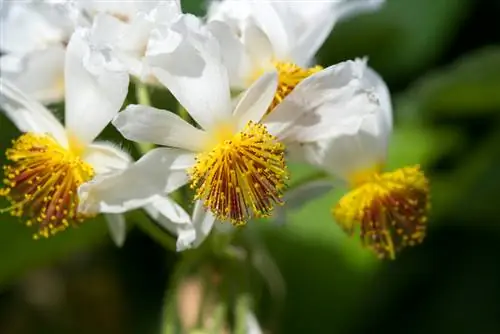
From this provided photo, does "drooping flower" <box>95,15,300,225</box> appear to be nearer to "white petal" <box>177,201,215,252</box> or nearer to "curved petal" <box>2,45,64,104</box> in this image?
"white petal" <box>177,201,215,252</box>

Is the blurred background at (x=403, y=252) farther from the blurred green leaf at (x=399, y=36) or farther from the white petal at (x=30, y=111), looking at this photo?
the white petal at (x=30, y=111)

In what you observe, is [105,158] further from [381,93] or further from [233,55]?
[381,93]

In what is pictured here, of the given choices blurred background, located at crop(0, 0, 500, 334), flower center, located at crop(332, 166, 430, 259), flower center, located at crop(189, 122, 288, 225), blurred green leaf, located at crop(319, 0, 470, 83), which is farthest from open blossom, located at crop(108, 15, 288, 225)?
blurred green leaf, located at crop(319, 0, 470, 83)

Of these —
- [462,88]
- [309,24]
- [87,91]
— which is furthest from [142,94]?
[462,88]

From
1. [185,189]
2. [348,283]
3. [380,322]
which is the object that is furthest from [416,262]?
[185,189]

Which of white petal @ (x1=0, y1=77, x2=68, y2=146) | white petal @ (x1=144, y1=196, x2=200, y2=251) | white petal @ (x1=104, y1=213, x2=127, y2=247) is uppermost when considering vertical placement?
white petal @ (x1=0, y1=77, x2=68, y2=146)

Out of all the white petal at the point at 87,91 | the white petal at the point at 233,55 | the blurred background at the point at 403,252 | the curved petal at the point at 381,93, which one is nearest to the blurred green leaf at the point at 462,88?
the blurred background at the point at 403,252

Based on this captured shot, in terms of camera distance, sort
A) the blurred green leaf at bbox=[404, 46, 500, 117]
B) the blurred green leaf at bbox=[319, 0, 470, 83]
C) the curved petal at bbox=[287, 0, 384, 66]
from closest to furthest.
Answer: the curved petal at bbox=[287, 0, 384, 66] < the blurred green leaf at bbox=[404, 46, 500, 117] < the blurred green leaf at bbox=[319, 0, 470, 83]
